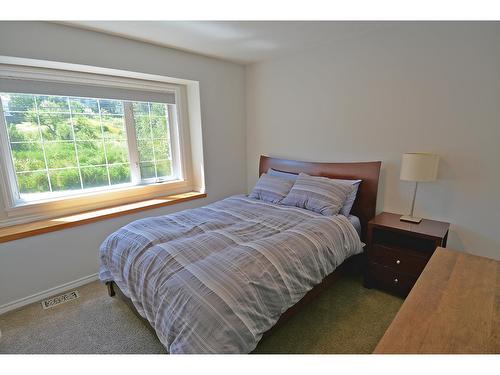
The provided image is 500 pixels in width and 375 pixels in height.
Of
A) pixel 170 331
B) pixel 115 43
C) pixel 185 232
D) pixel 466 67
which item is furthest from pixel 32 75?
pixel 466 67

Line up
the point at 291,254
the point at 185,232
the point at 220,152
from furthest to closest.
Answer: the point at 220,152
the point at 185,232
the point at 291,254

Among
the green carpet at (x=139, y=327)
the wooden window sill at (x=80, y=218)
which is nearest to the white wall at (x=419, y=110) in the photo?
the green carpet at (x=139, y=327)

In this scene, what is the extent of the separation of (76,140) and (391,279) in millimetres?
3151

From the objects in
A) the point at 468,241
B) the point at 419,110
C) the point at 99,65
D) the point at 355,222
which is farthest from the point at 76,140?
the point at 468,241

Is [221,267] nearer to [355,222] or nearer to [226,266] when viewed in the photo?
[226,266]

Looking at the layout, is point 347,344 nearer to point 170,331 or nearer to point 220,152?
point 170,331

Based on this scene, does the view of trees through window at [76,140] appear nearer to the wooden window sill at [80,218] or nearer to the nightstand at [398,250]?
the wooden window sill at [80,218]

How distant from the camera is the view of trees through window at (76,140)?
220 cm

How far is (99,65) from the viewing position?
2.25 m

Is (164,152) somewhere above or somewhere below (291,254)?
above

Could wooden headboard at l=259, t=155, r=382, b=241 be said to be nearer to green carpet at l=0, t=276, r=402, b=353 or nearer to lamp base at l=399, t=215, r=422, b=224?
lamp base at l=399, t=215, r=422, b=224

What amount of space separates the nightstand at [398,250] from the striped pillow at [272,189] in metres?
0.89
